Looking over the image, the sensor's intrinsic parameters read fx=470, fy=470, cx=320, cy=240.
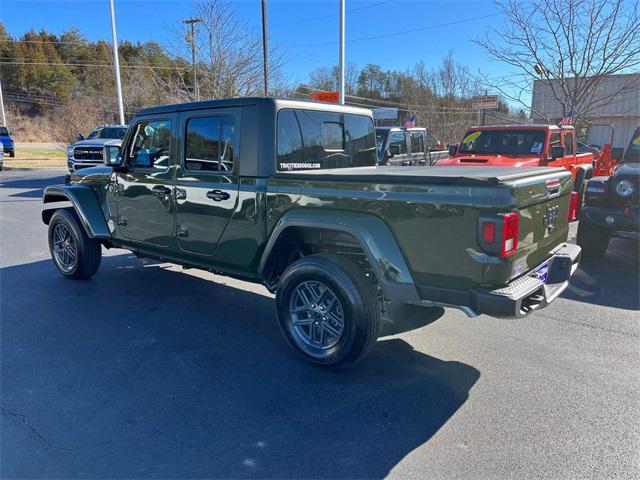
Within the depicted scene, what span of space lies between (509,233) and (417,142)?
12.1m

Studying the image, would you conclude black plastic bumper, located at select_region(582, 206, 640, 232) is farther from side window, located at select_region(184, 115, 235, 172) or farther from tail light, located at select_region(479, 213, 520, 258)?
side window, located at select_region(184, 115, 235, 172)

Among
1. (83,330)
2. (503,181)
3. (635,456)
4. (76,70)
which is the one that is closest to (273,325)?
(83,330)

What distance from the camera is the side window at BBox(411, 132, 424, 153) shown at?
46.5ft

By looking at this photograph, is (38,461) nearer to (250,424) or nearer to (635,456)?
(250,424)

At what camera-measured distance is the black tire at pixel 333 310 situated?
11.1ft

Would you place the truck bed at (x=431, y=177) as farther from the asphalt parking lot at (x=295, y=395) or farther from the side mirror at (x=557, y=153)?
the side mirror at (x=557, y=153)

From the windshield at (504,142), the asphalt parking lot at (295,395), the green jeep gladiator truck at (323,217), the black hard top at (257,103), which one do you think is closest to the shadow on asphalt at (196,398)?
the asphalt parking lot at (295,395)

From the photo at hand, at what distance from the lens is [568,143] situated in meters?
10.0

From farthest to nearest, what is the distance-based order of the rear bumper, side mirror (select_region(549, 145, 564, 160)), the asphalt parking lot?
1. side mirror (select_region(549, 145, 564, 160))
2. the rear bumper
3. the asphalt parking lot

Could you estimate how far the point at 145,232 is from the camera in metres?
4.92

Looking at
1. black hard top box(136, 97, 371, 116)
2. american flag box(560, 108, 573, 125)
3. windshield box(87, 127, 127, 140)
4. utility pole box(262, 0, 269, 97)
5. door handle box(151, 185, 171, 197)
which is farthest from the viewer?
utility pole box(262, 0, 269, 97)

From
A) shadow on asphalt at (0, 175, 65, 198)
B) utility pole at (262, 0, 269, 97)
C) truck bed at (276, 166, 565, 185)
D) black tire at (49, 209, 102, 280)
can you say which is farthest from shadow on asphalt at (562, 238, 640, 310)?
utility pole at (262, 0, 269, 97)

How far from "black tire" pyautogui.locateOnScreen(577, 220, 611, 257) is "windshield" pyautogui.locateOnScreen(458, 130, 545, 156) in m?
2.83

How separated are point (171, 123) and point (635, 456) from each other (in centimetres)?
438
